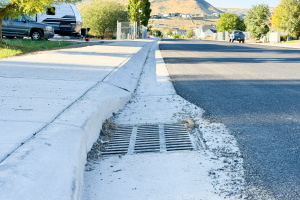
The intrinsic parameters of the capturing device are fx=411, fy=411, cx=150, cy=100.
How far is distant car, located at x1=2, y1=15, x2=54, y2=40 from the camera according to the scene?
83.4 feet

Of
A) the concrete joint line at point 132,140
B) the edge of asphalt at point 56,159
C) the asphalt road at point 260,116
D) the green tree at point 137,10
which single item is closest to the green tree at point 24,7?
the asphalt road at point 260,116

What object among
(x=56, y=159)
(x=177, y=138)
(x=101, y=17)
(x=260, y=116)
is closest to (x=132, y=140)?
(x=177, y=138)

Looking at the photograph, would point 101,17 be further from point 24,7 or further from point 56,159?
point 56,159

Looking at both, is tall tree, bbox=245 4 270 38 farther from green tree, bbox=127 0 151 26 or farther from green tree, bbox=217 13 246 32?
green tree, bbox=217 13 246 32

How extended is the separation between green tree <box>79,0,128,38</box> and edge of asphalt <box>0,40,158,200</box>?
203 feet

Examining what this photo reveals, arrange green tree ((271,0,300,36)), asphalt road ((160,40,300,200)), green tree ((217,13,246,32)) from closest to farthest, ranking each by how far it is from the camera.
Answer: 1. asphalt road ((160,40,300,200))
2. green tree ((271,0,300,36))
3. green tree ((217,13,246,32))

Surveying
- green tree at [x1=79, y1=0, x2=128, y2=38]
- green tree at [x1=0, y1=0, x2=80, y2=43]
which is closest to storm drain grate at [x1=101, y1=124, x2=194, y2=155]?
green tree at [x1=0, y1=0, x2=80, y2=43]

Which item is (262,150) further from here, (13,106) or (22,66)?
(22,66)

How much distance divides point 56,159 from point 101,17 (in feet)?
212

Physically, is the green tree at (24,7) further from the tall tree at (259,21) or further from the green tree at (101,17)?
the tall tree at (259,21)

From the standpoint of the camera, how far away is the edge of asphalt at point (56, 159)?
2.71m

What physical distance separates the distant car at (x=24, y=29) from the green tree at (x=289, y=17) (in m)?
41.9

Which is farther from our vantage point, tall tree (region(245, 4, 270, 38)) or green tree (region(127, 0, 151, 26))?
tall tree (region(245, 4, 270, 38))

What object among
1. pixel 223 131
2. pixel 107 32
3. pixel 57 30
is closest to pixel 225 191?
pixel 223 131
